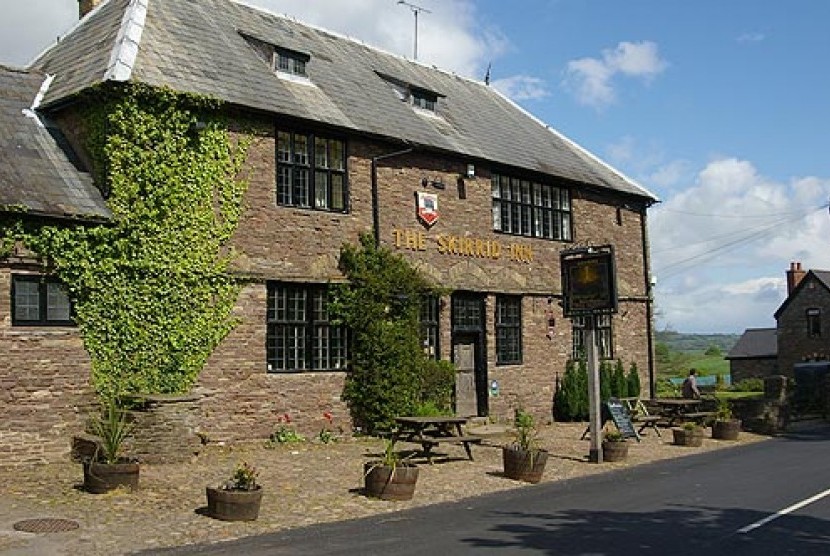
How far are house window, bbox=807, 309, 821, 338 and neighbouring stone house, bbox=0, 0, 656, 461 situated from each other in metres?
30.2

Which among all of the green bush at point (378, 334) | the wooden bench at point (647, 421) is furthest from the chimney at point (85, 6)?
the wooden bench at point (647, 421)

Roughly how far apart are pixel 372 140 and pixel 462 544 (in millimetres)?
12795

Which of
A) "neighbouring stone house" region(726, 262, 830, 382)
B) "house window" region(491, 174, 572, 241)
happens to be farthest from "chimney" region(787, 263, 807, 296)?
"house window" region(491, 174, 572, 241)

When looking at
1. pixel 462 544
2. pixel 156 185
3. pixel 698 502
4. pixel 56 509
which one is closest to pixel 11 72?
pixel 156 185

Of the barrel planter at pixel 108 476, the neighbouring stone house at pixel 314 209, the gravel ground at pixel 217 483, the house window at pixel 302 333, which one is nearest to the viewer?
the gravel ground at pixel 217 483

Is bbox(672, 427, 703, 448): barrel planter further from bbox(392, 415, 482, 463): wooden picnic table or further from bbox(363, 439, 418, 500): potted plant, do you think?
bbox(363, 439, 418, 500): potted plant

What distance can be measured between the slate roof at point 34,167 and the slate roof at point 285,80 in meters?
0.67

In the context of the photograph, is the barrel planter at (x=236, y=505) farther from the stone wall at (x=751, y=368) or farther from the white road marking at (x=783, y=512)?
the stone wall at (x=751, y=368)

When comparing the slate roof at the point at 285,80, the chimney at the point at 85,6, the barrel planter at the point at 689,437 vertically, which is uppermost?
the chimney at the point at 85,6

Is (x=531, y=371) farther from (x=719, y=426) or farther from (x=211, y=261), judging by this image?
(x=211, y=261)

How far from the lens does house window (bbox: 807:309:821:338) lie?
53156 mm

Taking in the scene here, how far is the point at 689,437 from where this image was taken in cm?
2056

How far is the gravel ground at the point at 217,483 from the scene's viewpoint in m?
9.83

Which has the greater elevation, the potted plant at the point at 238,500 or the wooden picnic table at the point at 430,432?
the wooden picnic table at the point at 430,432
